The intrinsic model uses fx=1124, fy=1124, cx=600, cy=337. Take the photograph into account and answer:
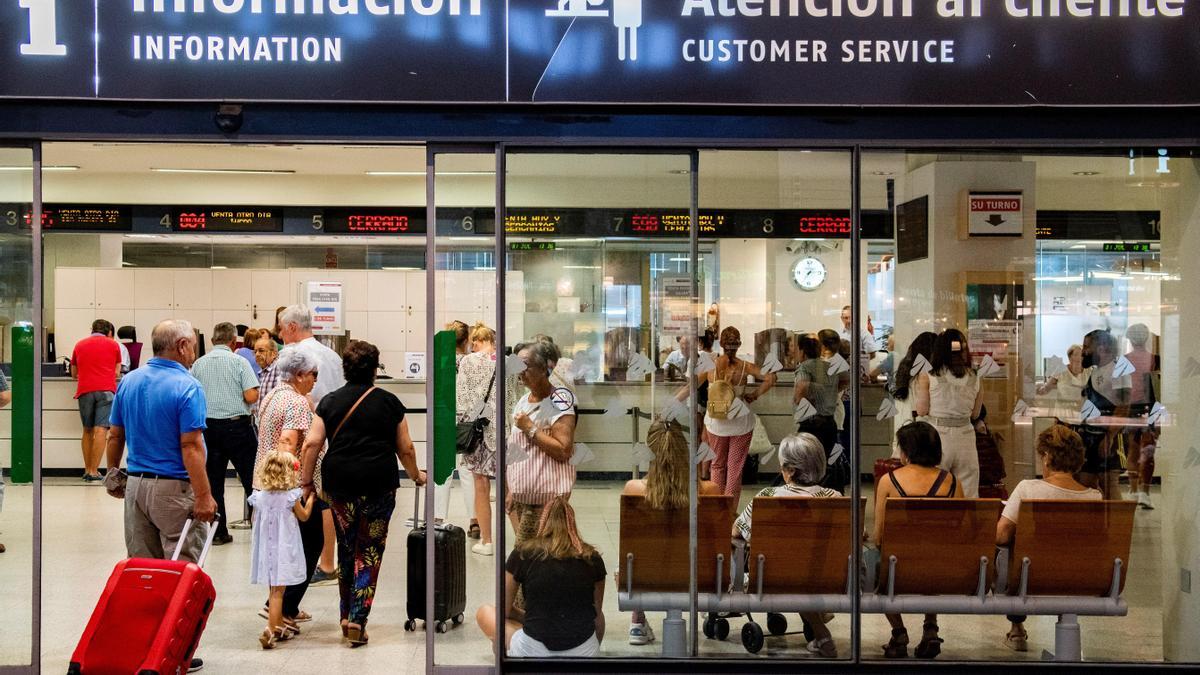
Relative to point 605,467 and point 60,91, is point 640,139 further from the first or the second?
point 60,91

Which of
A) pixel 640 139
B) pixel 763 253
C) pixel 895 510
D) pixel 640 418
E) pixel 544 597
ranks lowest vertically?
pixel 544 597

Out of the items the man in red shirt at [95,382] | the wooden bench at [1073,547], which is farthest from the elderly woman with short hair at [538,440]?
the man in red shirt at [95,382]

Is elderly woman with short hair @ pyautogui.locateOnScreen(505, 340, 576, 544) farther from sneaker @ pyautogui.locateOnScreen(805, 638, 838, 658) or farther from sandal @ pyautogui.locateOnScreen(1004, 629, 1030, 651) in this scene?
sandal @ pyautogui.locateOnScreen(1004, 629, 1030, 651)

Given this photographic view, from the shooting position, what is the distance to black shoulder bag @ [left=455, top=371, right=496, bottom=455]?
529cm

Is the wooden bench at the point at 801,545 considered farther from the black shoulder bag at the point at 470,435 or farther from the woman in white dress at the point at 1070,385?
the black shoulder bag at the point at 470,435

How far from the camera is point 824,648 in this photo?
200 inches

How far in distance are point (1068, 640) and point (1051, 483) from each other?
70 centimetres

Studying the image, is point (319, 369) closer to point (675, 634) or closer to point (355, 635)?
point (355, 635)

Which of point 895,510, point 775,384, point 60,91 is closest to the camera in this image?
point 60,91

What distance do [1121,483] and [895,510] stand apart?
1.12m

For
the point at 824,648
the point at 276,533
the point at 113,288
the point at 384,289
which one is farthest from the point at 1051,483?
the point at 113,288

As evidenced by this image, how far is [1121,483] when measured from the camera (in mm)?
5215

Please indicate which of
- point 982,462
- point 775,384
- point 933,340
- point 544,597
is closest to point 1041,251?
point 933,340

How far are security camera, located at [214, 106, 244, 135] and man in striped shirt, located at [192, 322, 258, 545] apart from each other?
3811mm
